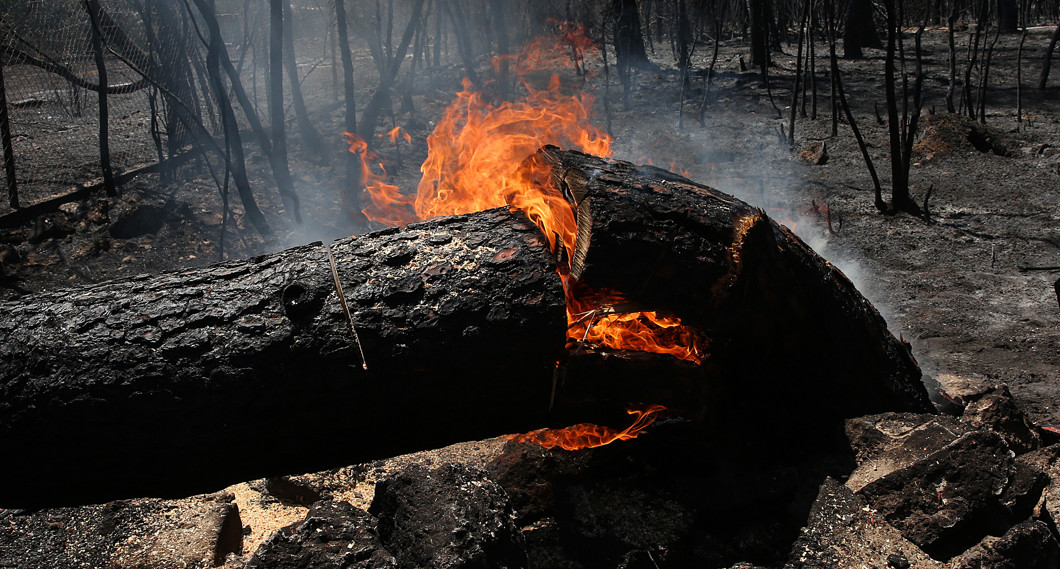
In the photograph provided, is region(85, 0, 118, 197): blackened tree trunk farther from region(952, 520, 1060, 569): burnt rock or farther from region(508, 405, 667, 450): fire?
region(952, 520, 1060, 569): burnt rock

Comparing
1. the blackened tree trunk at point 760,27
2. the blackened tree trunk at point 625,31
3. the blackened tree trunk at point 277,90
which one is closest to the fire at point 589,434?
the blackened tree trunk at point 277,90

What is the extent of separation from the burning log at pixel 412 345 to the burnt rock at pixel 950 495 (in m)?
0.46

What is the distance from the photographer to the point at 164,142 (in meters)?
8.46

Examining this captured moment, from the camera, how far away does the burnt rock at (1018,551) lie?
2.00 m

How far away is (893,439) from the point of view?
7.98ft

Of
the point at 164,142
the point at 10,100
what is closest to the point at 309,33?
the point at 10,100

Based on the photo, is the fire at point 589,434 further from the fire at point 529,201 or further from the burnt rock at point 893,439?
the burnt rock at point 893,439

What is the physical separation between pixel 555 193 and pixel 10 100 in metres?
10.8

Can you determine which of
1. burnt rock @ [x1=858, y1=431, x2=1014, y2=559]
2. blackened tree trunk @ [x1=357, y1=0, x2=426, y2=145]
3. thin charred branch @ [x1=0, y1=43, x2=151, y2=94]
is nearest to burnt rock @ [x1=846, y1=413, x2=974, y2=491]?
burnt rock @ [x1=858, y1=431, x2=1014, y2=559]

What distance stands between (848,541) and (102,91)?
22.9 feet

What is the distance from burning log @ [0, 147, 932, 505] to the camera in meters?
2.04

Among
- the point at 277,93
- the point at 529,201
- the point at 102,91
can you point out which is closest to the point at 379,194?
the point at 277,93

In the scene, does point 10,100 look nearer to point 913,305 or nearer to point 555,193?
point 555,193

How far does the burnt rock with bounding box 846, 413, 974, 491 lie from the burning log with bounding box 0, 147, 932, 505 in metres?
0.27
